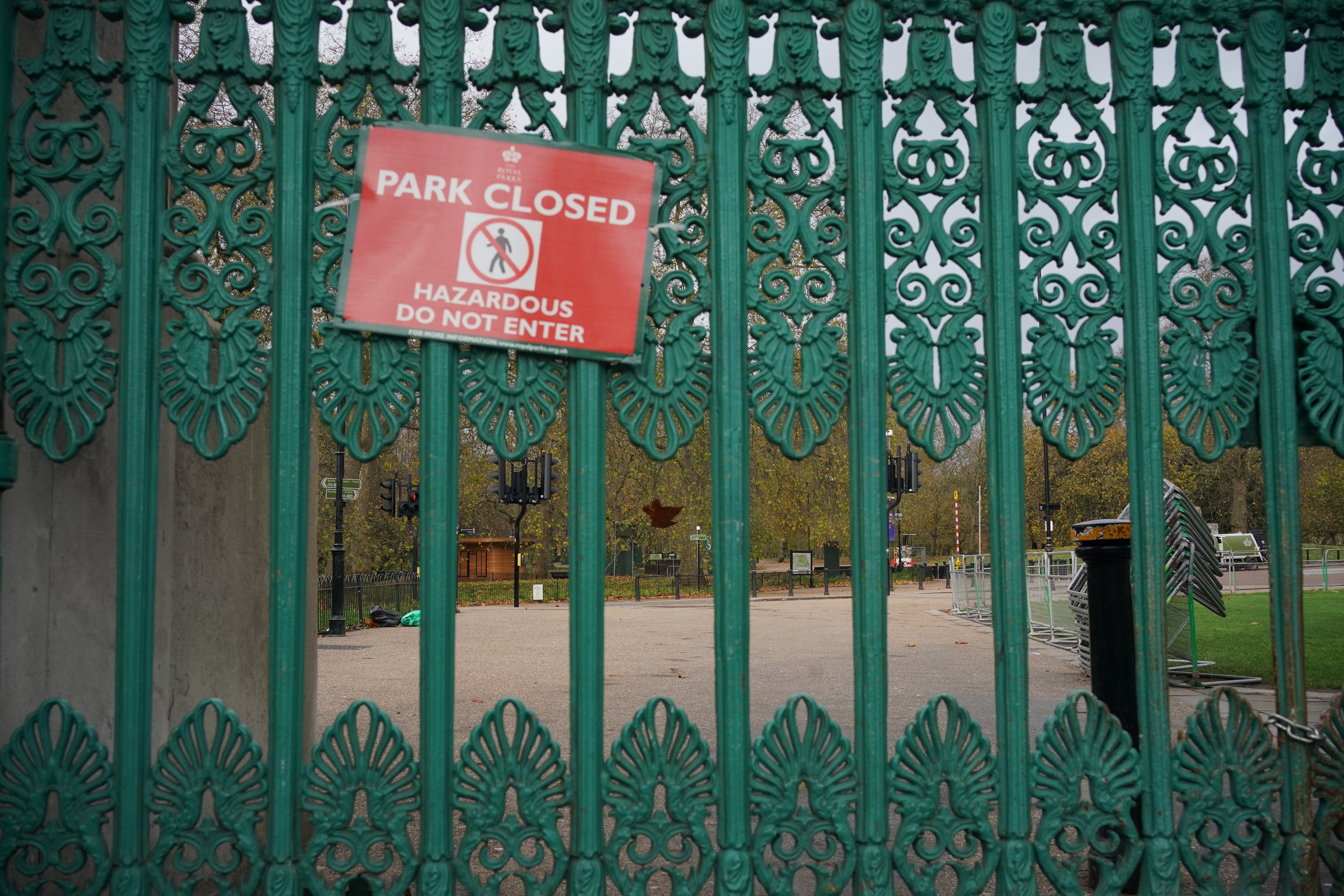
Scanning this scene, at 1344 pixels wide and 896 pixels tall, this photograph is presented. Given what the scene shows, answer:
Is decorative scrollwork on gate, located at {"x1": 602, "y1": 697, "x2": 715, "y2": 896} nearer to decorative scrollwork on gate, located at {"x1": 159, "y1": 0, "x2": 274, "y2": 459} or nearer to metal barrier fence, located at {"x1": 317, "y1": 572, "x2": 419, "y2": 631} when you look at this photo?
decorative scrollwork on gate, located at {"x1": 159, "y1": 0, "x2": 274, "y2": 459}

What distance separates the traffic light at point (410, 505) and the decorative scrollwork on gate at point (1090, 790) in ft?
54.2

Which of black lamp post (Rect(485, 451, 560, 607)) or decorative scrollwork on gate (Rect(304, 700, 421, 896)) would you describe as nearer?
decorative scrollwork on gate (Rect(304, 700, 421, 896))

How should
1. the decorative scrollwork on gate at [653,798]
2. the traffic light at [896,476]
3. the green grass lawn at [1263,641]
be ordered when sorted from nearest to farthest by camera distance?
the decorative scrollwork on gate at [653,798]
the green grass lawn at [1263,641]
the traffic light at [896,476]

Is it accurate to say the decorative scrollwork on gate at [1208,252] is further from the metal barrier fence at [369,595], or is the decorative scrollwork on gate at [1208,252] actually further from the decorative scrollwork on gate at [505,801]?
the metal barrier fence at [369,595]

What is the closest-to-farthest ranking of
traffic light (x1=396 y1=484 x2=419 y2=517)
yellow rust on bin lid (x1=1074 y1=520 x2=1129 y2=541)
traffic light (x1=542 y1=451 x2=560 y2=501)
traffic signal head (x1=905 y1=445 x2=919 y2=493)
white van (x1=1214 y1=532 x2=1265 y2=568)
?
yellow rust on bin lid (x1=1074 y1=520 x2=1129 y2=541)
traffic light (x1=396 y1=484 x2=419 y2=517)
traffic light (x1=542 y1=451 x2=560 y2=501)
traffic signal head (x1=905 y1=445 x2=919 y2=493)
white van (x1=1214 y1=532 x2=1265 y2=568)

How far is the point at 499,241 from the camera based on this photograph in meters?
3.14

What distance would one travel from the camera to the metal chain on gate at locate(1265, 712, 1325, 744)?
318cm

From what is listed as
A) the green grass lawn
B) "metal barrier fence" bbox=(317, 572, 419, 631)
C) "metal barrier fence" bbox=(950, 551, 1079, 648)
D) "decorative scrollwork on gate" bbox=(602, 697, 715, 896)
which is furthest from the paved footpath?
"decorative scrollwork on gate" bbox=(602, 697, 715, 896)

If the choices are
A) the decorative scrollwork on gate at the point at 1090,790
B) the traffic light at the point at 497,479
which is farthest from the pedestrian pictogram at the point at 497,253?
the traffic light at the point at 497,479

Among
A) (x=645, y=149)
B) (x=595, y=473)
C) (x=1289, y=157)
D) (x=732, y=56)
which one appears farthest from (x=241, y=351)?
(x=1289, y=157)

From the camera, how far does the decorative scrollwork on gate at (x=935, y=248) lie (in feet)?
10.3

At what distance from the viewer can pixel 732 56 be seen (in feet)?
10.7

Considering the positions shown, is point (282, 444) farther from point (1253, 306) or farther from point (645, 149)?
point (1253, 306)

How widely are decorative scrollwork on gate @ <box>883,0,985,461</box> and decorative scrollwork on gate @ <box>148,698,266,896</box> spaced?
246 centimetres
